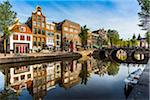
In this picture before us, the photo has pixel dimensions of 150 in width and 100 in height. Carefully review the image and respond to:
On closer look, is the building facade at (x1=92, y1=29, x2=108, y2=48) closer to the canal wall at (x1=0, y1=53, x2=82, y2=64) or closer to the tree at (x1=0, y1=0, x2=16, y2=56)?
the canal wall at (x1=0, y1=53, x2=82, y2=64)

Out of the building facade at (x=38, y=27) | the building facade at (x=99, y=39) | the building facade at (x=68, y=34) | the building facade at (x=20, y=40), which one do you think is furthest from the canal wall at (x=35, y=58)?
the building facade at (x=99, y=39)

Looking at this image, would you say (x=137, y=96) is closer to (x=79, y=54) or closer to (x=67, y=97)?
(x=67, y=97)

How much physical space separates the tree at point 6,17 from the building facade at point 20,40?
286 inches

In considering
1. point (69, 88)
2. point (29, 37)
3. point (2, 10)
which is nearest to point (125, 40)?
point (29, 37)

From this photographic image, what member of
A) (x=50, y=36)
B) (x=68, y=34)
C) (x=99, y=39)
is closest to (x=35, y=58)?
(x=50, y=36)

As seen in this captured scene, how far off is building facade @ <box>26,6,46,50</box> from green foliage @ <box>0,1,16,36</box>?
1441 cm

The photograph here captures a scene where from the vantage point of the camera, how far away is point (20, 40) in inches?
1620

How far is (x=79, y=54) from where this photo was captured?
50.1 m

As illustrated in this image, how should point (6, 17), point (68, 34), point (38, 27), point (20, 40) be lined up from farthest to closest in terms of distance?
point (68, 34) → point (38, 27) → point (20, 40) → point (6, 17)

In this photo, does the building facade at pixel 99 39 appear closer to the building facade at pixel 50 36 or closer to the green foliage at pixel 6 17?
the building facade at pixel 50 36

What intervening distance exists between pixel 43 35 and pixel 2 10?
18.4m

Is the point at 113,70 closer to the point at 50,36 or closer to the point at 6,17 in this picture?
the point at 6,17

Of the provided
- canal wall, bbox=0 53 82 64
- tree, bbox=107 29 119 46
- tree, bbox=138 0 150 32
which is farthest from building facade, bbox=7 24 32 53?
tree, bbox=107 29 119 46

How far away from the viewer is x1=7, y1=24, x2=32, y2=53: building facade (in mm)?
39000
